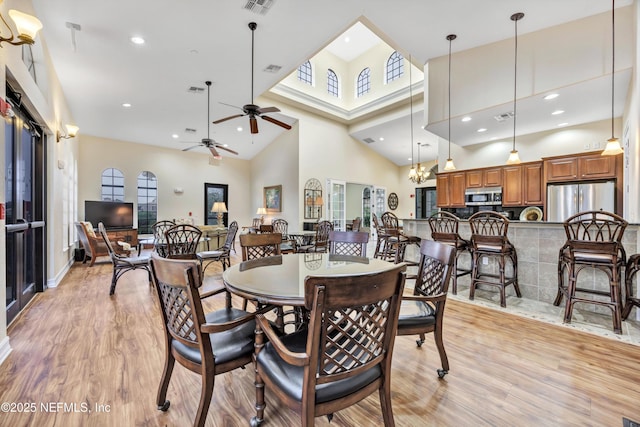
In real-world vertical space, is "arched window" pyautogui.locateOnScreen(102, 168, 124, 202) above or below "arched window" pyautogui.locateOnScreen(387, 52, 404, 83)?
below

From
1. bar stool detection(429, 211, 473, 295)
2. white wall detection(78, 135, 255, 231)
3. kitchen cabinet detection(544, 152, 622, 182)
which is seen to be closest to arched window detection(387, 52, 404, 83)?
kitchen cabinet detection(544, 152, 622, 182)

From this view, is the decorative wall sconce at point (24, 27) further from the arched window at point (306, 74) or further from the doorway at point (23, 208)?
the arched window at point (306, 74)

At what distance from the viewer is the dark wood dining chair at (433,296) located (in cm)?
179

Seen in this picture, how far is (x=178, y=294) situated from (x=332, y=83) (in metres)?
8.75

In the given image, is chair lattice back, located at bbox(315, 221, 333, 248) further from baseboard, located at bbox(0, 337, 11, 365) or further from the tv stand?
the tv stand

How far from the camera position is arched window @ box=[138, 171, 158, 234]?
8.15 m

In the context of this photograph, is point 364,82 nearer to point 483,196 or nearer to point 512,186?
point 483,196

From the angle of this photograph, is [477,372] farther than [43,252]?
No

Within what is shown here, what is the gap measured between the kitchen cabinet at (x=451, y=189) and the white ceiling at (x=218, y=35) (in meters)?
1.06

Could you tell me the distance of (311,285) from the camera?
1.02 metres

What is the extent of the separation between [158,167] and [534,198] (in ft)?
32.0

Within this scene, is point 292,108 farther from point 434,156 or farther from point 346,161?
point 434,156

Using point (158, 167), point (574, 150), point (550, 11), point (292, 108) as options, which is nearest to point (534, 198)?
point (574, 150)

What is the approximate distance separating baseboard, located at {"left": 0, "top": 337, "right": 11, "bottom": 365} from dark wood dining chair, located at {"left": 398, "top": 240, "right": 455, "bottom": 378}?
2.97m
